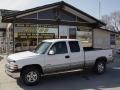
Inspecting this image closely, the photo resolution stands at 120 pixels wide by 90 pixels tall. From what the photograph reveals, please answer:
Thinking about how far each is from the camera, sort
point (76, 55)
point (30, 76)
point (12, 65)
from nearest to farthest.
A: point (12, 65), point (30, 76), point (76, 55)

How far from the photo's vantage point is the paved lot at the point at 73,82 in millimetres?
9719

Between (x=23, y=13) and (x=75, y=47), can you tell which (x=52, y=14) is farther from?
(x=75, y=47)

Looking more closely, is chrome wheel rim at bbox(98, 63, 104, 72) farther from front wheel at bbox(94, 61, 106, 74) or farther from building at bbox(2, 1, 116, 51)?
building at bbox(2, 1, 116, 51)

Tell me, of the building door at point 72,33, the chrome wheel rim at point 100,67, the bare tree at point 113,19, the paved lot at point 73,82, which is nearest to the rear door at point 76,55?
the paved lot at point 73,82

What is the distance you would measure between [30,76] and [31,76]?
5cm

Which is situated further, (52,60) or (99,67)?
(99,67)

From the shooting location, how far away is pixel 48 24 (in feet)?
70.4

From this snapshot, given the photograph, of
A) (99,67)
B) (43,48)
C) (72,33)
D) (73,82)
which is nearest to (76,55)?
(73,82)

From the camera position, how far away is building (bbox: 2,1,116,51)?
792 inches

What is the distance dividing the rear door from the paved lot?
680mm

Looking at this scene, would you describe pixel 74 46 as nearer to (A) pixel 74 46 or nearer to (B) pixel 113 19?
(A) pixel 74 46

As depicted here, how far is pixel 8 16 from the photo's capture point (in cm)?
1881

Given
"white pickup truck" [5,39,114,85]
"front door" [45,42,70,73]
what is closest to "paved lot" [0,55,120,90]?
"white pickup truck" [5,39,114,85]

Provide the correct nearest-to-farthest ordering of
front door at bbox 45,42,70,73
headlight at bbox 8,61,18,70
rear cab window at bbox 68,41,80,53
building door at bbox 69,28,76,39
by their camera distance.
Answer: headlight at bbox 8,61,18,70 → front door at bbox 45,42,70,73 → rear cab window at bbox 68,41,80,53 → building door at bbox 69,28,76,39
